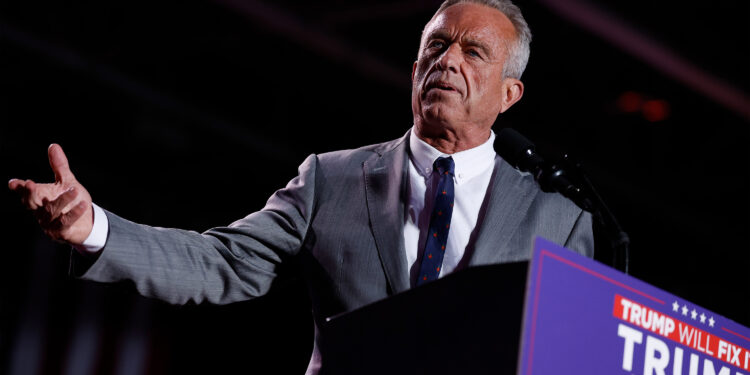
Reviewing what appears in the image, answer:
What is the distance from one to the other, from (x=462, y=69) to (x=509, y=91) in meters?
0.21

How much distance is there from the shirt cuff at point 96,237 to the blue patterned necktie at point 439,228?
564mm

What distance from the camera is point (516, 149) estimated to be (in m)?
1.50

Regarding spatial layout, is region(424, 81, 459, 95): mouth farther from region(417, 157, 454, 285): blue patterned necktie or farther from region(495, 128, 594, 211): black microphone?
region(495, 128, 594, 211): black microphone

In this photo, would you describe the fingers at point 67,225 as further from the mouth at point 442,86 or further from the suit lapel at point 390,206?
the mouth at point 442,86

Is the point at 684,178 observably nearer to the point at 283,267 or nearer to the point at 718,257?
the point at 718,257

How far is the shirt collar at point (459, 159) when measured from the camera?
1897mm

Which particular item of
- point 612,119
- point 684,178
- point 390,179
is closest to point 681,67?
point 612,119

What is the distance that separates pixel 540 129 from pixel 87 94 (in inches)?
123

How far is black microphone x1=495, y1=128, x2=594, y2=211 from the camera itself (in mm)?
1447

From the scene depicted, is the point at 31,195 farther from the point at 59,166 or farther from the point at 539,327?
the point at 539,327

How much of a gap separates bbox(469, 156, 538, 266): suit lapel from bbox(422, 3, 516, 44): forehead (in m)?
0.32

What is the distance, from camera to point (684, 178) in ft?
21.2

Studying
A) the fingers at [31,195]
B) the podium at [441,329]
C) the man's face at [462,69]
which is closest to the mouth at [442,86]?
the man's face at [462,69]

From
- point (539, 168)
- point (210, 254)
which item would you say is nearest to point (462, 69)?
point (539, 168)
